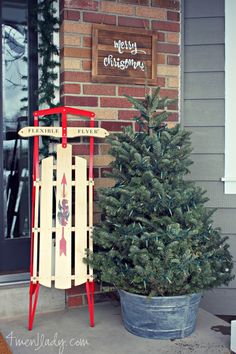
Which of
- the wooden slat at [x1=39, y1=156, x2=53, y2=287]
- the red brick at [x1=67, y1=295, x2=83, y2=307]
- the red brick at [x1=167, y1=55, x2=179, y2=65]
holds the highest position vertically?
the red brick at [x1=167, y1=55, x2=179, y2=65]

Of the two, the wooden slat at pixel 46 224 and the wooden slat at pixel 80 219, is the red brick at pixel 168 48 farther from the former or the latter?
the wooden slat at pixel 46 224

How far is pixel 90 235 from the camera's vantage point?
2.93 metres

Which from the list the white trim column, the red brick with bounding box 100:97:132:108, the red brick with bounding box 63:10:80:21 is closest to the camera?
the red brick with bounding box 63:10:80:21

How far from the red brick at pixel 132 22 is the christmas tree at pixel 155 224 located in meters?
0.80

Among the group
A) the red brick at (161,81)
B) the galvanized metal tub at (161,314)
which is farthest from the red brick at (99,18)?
the galvanized metal tub at (161,314)

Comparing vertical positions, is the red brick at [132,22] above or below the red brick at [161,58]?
above

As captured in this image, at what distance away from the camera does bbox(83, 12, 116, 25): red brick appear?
10.6 ft

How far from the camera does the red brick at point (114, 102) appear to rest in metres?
3.29

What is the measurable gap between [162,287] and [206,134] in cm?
145

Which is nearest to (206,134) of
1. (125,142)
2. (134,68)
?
(134,68)

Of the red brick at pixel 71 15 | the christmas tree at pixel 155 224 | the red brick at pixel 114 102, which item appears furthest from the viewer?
the red brick at pixel 114 102

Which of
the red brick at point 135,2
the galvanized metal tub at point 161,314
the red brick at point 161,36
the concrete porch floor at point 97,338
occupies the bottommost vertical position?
the concrete porch floor at point 97,338

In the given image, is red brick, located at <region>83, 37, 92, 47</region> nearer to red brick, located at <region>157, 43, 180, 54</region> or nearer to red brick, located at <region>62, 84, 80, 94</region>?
red brick, located at <region>62, 84, 80, 94</region>

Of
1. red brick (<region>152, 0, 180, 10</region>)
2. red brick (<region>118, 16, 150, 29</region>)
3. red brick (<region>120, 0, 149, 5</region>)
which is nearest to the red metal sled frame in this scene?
red brick (<region>118, 16, 150, 29</region>)
